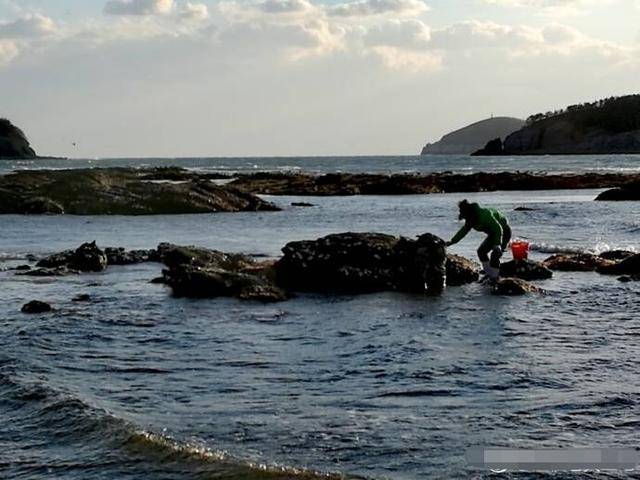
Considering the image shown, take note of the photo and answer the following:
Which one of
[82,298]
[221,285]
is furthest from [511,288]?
[82,298]

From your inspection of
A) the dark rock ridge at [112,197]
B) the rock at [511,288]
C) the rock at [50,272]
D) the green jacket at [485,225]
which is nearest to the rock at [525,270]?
the green jacket at [485,225]

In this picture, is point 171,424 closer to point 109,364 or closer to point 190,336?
point 109,364

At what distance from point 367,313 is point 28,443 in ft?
26.2

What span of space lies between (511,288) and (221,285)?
5.41 metres

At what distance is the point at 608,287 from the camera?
730 inches

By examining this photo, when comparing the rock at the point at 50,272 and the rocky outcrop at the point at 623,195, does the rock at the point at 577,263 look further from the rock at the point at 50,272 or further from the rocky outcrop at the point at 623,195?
the rocky outcrop at the point at 623,195

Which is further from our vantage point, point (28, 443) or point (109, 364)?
point (109, 364)

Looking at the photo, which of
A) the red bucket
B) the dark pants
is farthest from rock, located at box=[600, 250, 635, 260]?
the dark pants

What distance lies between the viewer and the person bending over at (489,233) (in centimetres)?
1892

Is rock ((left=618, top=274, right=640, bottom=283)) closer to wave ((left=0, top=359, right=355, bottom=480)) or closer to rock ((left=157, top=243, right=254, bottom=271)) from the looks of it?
rock ((left=157, top=243, right=254, bottom=271))

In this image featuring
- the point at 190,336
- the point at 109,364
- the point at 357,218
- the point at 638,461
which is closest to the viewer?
the point at 638,461

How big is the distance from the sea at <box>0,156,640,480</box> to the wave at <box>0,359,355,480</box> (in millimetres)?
22

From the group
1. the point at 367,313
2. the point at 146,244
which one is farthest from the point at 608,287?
the point at 146,244

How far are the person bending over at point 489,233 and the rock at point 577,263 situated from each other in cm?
260
